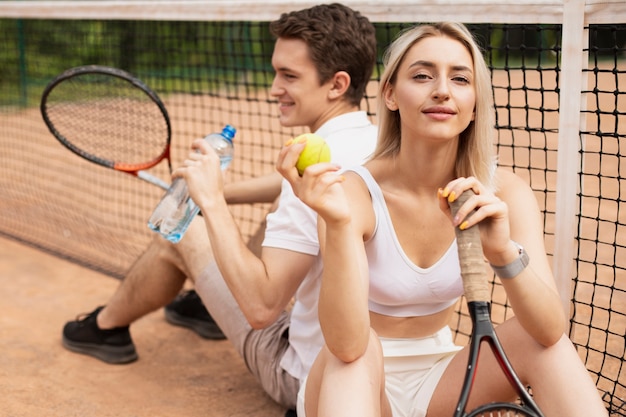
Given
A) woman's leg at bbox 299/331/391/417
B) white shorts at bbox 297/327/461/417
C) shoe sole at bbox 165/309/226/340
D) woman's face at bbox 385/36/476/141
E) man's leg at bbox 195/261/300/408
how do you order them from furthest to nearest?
1. shoe sole at bbox 165/309/226/340
2. man's leg at bbox 195/261/300/408
3. white shorts at bbox 297/327/461/417
4. woman's face at bbox 385/36/476/141
5. woman's leg at bbox 299/331/391/417

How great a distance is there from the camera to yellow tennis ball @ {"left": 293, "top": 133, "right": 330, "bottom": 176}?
1.94 metres

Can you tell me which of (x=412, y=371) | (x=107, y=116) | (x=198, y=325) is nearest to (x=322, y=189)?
(x=412, y=371)

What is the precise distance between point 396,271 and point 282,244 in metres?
0.36

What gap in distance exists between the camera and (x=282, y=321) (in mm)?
2777

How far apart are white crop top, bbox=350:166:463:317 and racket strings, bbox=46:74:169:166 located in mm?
1215

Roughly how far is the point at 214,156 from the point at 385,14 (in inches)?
36.4

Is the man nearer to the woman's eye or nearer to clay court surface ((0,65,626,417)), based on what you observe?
clay court surface ((0,65,626,417))

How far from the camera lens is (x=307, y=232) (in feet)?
7.79

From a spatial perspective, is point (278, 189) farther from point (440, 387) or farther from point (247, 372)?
point (440, 387)

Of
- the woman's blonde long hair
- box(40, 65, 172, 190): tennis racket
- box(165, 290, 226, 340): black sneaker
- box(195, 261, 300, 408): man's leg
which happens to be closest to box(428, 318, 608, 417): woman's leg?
the woman's blonde long hair

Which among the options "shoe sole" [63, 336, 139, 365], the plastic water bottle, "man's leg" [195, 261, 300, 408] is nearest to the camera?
"man's leg" [195, 261, 300, 408]

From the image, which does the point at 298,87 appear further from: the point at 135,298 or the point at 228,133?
the point at 135,298

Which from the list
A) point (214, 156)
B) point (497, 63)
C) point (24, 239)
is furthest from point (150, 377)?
point (497, 63)

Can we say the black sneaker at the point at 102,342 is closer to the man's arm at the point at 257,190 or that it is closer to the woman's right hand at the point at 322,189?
the man's arm at the point at 257,190
